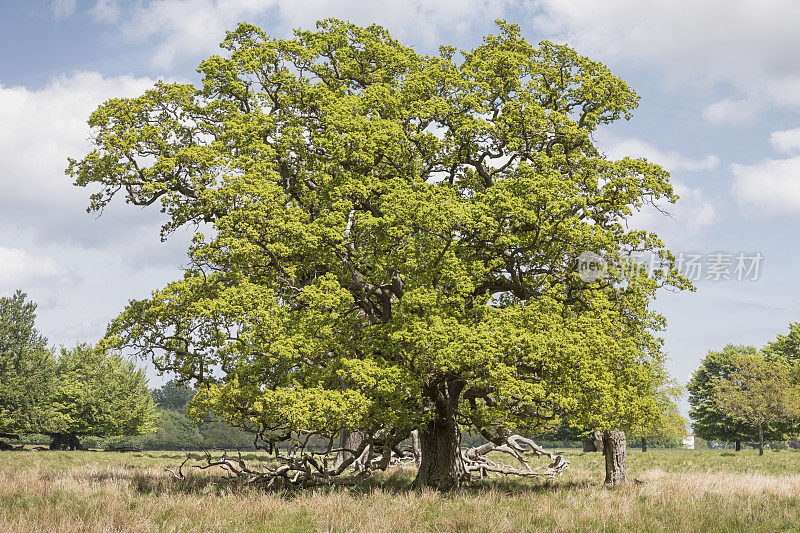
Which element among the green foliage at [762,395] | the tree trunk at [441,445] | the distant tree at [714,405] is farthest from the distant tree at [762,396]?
the tree trunk at [441,445]

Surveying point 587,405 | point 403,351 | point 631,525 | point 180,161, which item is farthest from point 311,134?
point 631,525

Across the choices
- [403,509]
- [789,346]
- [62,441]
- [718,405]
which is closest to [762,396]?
[718,405]

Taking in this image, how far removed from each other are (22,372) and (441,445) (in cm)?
5236

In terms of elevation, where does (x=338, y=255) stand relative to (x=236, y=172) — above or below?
below

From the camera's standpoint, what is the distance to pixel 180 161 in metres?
21.4

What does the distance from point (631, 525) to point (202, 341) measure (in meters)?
14.0

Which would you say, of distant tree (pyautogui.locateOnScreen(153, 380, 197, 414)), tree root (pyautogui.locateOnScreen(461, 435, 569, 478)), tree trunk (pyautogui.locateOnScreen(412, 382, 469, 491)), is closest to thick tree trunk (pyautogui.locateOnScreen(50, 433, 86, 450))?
tree root (pyautogui.locateOnScreen(461, 435, 569, 478))

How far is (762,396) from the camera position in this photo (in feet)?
186

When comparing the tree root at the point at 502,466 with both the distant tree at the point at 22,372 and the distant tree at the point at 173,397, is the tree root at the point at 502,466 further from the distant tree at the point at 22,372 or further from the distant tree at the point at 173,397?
the distant tree at the point at 173,397

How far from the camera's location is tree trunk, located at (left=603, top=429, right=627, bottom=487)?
22.1m

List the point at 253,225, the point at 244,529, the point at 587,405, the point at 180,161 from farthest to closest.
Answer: the point at 180,161
the point at 253,225
the point at 587,405
the point at 244,529

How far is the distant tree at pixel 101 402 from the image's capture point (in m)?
58.8

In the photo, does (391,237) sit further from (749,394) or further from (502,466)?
(749,394)

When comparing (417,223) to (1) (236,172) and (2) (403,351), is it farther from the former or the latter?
(1) (236,172)
